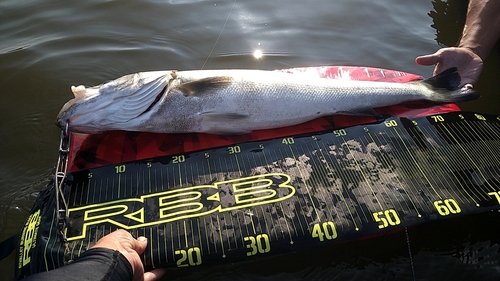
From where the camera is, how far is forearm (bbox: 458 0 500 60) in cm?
425

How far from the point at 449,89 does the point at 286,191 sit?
222 cm

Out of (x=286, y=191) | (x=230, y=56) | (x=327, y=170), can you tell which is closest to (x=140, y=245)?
(x=286, y=191)

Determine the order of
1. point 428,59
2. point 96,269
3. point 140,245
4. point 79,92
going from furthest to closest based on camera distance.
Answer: point 428,59
point 79,92
point 140,245
point 96,269

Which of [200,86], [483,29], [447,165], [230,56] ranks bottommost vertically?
[447,165]

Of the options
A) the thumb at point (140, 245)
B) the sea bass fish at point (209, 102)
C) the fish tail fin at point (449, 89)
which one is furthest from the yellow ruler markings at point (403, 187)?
the thumb at point (140, 245)

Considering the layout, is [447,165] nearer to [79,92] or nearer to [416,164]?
[416,164]

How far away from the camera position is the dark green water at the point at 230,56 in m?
2.73

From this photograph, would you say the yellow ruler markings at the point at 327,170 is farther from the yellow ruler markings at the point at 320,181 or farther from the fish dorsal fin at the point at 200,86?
the fish dorsal fin at the point at 200,86

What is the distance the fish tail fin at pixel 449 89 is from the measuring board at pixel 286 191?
0.49 m

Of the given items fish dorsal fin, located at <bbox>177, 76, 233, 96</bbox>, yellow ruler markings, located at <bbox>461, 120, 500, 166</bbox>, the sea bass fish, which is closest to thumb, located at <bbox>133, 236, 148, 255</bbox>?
the sea bass fish

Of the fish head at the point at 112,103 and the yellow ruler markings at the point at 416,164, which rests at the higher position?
the fish head at the point at 112,103

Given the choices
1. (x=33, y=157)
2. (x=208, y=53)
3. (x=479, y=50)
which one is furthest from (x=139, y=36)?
(x=479, y=50)

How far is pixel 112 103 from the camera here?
313cm

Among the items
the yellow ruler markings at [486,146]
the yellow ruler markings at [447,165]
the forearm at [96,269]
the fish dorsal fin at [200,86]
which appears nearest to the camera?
the forearm at [96,269]
